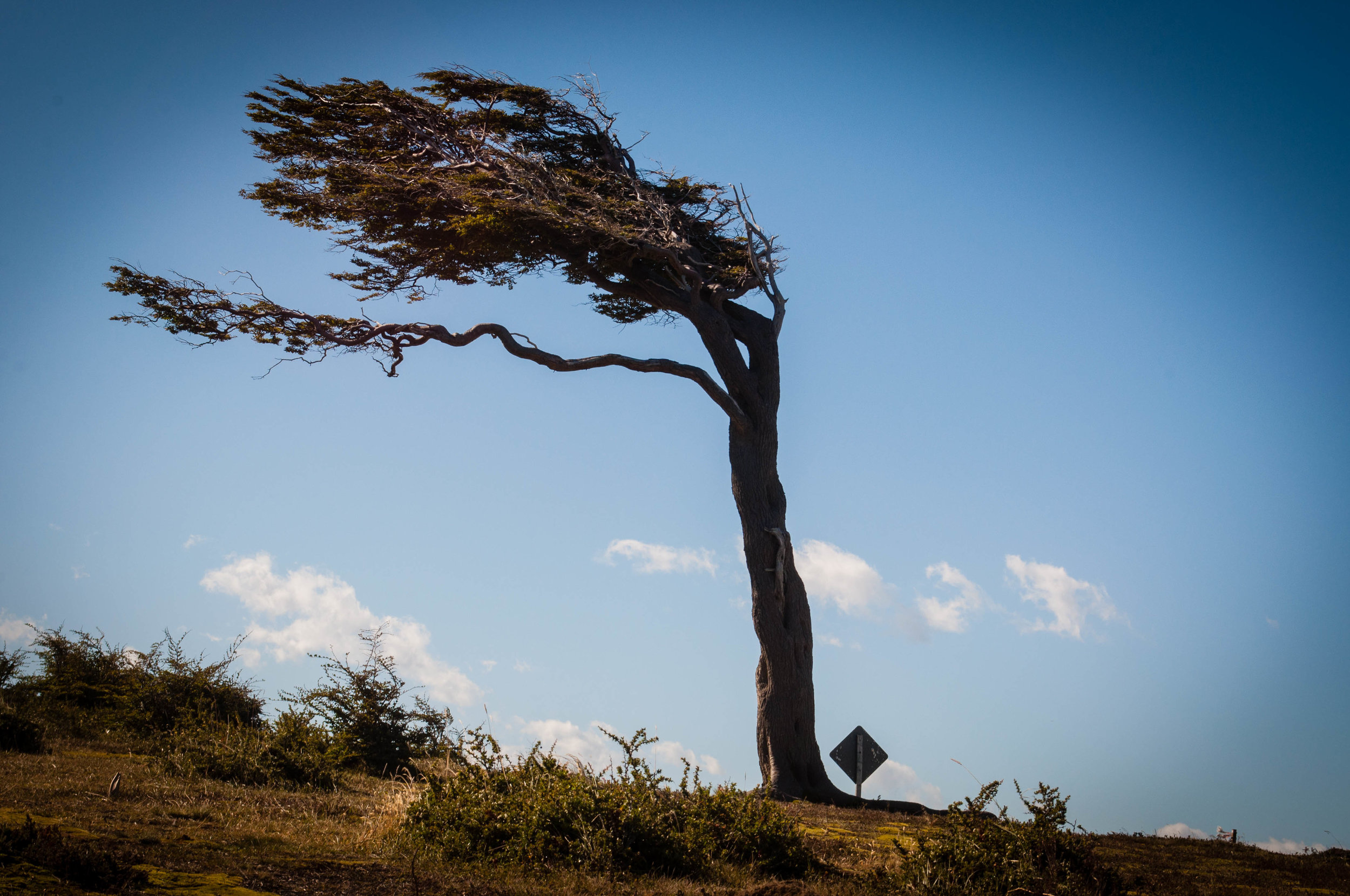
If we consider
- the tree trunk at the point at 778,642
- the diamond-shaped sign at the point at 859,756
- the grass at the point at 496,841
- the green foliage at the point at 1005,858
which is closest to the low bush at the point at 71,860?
the grass at the point at 496,841

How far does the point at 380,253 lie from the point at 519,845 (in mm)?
11598

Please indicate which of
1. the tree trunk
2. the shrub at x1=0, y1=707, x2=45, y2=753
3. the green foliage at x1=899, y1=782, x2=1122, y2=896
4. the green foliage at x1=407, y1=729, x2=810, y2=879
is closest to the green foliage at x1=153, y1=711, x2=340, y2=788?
the shrub at x1=0, y1=707, x2=45, y2=753

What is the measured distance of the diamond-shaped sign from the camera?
498 inches

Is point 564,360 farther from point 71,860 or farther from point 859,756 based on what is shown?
point 71,860

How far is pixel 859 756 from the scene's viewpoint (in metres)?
12.7

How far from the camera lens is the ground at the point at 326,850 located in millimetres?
4984

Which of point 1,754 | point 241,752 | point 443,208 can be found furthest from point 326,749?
point 443,208

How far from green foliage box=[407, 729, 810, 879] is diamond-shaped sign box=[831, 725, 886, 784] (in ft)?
20.1

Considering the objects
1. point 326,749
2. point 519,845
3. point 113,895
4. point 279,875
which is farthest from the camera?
point 326,749

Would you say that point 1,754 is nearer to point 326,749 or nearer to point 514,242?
point 326,749

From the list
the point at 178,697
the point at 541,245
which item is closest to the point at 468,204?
the point at 541,245

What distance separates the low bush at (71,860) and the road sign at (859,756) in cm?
1002

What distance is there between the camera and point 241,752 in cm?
956

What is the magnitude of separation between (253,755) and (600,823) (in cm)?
541
